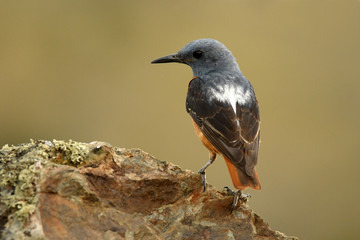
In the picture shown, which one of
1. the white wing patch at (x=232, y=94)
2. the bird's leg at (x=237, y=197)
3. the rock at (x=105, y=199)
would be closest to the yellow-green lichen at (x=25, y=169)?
the rock at (x=105, y=199)

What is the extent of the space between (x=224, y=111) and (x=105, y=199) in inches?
85.5

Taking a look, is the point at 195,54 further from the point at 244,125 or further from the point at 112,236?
the point at 112,236

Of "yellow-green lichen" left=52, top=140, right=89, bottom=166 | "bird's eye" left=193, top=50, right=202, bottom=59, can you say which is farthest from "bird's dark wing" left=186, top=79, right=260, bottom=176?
"yellow-green lichen" left=52, top=140, right=89, bottom=166

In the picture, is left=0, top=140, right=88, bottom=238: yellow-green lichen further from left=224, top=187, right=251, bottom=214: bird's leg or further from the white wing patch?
the white wing patch

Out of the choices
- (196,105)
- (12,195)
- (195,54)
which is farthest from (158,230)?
(195,54)

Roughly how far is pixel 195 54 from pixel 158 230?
129 inches

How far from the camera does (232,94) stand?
557 centimetres

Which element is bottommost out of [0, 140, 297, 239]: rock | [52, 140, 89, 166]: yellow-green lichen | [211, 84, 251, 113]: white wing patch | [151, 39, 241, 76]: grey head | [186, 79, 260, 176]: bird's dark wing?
[0, 140, 297, 239]: rock

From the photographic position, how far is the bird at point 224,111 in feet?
15.0

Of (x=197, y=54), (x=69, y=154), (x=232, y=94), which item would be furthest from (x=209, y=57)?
(x=69, y=154)

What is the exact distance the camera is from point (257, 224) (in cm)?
421

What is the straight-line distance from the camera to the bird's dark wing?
4695mm

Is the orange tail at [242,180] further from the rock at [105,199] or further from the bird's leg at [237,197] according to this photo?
the rock at [105,199]

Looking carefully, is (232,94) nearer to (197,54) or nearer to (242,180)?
(197,54)
